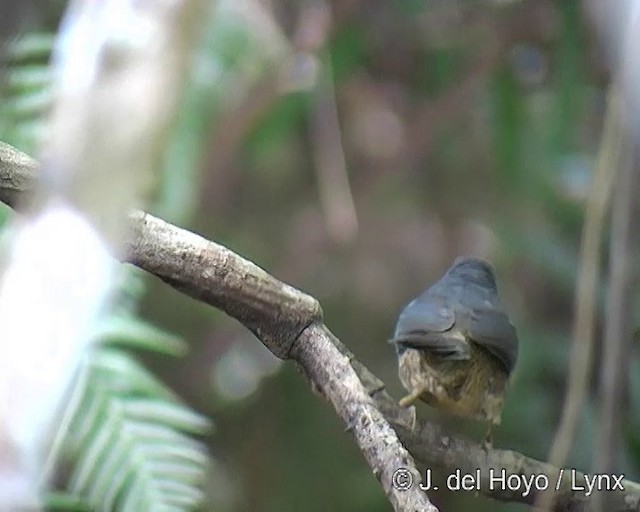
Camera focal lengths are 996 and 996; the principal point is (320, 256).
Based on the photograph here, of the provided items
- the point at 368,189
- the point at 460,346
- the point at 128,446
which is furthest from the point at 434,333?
the point at 368,189

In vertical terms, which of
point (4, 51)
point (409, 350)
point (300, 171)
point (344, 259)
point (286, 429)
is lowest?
point (4, 51)

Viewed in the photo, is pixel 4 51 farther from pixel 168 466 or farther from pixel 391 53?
pixel 391 53

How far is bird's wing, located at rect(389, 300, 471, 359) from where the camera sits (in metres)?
0.71

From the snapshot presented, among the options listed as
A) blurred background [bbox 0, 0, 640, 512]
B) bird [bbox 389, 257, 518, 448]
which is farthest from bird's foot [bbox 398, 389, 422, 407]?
blurred background [bbox 0, 0, 640, 512]

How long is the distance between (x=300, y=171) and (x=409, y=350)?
1475 millimetres

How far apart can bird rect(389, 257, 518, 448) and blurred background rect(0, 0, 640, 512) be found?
72 centimetres

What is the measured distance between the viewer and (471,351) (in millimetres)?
718

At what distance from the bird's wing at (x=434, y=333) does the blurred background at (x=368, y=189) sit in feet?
2.51

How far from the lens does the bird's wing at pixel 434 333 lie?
28.0 inches

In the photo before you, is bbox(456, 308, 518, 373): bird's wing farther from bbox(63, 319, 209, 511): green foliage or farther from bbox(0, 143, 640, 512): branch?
bbox(63, 319, 209, 511): green foliage

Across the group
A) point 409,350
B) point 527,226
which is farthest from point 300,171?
point 409,350

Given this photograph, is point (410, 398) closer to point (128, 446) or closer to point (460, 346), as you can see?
point (460, 346)

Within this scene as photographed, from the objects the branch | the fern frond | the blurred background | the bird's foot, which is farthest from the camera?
the blurred background

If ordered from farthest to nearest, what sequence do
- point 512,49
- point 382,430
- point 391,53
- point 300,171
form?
point 300,171
point 391,53
point 512,49
point 382,430
